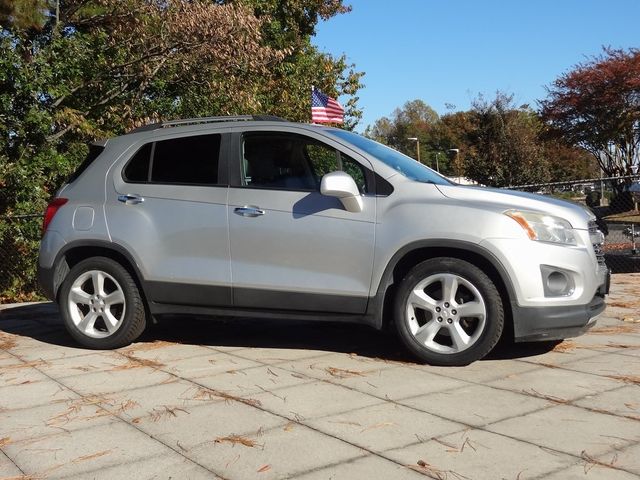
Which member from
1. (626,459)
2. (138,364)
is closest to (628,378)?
(626,459)

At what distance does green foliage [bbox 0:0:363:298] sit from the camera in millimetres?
10133

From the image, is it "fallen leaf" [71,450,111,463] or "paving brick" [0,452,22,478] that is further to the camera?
"fallen leaf" [71,450,111,463]

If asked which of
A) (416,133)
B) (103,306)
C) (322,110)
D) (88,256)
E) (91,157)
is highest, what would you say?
(416,133)

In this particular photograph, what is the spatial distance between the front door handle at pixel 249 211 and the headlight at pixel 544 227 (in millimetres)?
1807

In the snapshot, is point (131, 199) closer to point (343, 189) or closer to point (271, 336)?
point (271, 336)

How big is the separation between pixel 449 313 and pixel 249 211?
167cm

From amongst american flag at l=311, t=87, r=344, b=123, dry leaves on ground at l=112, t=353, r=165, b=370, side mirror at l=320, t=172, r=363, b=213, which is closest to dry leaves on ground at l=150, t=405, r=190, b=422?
dry leaves on ground at l=112, t=353, r=165, b=370

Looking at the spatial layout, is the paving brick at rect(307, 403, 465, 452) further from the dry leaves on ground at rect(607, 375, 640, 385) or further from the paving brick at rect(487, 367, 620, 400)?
the dry leaves on ground at rect(607, 375, 640, 385)

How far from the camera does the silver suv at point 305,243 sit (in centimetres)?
489

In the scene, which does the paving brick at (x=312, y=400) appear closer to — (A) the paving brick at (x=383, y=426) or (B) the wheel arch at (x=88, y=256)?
(A) the paving brick at (x=383, y=426)

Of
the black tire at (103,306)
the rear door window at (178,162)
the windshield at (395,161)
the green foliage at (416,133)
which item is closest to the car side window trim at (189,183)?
the rear door window at (178,162)

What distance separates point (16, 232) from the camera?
33.3ft

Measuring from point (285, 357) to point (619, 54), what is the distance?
2999cm

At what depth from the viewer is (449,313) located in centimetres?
495
